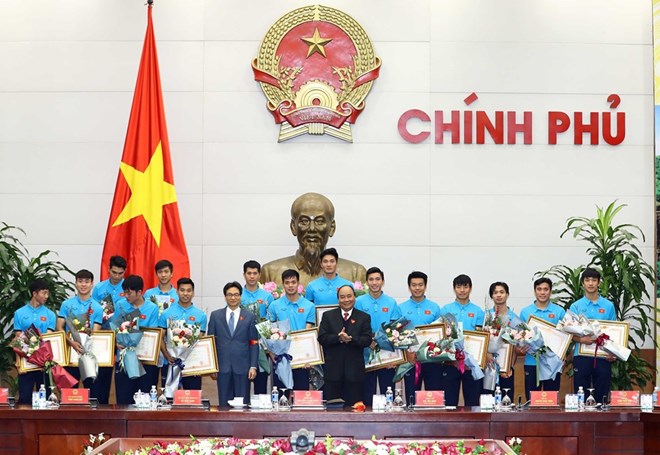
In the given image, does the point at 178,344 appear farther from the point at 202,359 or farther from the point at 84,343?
the point at 84,343

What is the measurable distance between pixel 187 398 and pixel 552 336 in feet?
8.90

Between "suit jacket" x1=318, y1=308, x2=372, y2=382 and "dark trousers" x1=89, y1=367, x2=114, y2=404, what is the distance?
5.61 ft

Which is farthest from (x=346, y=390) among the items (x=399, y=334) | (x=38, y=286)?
(x=38, y=286)

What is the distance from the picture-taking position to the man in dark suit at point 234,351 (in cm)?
749

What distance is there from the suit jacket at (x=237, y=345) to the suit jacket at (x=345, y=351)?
55 centimetres

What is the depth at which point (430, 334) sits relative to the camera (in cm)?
718

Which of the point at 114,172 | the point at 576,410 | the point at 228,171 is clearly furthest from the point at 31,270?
the point at 576,410

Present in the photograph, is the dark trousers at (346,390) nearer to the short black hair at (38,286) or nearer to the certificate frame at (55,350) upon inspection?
the certificate frame at (55,350)

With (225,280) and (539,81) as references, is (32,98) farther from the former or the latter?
(539,81)

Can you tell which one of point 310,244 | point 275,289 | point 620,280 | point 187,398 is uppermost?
point 310,244

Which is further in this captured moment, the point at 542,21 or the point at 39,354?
the point at 542,21

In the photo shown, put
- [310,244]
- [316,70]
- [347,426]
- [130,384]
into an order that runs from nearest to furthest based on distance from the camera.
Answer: [347,426], [130,384], [310,244], [316,70]

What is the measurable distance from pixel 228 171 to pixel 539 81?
10.1ft

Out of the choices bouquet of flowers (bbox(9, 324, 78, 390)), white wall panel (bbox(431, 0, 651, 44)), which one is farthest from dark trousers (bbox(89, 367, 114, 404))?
white wall panel (bbox(431, 0, 651, 44))
